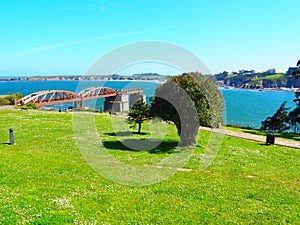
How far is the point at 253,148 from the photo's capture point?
2256 centimetres

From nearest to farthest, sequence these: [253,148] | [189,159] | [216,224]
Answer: [216,224] → [189,159] → [253,148]

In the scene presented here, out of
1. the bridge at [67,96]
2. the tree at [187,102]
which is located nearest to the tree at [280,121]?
the tree at [187,102]

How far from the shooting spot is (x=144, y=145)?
834 inches

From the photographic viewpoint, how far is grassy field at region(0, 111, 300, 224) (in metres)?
7.73

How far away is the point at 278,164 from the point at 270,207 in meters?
8.98

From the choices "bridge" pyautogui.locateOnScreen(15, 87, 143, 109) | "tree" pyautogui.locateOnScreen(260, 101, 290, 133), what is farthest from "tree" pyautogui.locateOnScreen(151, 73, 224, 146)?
"bridge" pyautogui.locateOnScreen(15, 87, 143, 109)

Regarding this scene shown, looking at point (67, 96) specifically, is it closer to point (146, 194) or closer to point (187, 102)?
point (187, 102)

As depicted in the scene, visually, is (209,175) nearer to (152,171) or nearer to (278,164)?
(152,171)

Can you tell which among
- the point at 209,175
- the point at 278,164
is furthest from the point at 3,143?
the point at 278,164

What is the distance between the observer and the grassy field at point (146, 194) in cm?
773

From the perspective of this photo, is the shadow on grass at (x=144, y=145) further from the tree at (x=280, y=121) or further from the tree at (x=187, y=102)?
the tree at (x=280, y=121)

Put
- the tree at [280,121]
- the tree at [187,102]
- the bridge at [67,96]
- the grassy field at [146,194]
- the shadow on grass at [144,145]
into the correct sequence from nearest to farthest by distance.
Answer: the grassy field at [146,194]
the tree at [187,102]
the shadow on grass at [144,145]
the tree at [280,121]
the bridge at [67,96]

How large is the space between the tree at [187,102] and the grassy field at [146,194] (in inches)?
147

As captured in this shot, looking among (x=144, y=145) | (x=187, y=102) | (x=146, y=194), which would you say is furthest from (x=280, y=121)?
(x=146, y=194)
